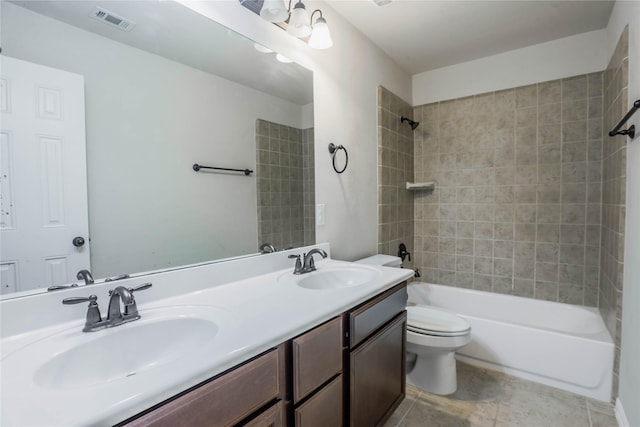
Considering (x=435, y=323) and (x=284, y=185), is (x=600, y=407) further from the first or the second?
(x=284, y=185)

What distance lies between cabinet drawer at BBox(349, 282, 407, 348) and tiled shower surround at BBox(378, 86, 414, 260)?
957 mm

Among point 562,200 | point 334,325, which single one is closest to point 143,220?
point 334,325

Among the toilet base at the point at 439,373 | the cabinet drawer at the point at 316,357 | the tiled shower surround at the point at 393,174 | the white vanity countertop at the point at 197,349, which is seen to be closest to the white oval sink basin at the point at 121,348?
the white vanity countertop at the point at 197,349

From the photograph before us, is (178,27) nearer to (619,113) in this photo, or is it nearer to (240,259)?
(240,259)

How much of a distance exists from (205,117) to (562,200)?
9.08 feet

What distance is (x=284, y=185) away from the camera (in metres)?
1.72

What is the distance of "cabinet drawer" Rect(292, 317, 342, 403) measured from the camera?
0.94m

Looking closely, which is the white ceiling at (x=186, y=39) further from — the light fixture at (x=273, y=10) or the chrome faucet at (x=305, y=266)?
the chrome faucet at (x=305, y=266)

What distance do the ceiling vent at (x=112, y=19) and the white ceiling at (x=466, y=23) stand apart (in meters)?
1.33

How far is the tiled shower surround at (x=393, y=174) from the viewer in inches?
99.1

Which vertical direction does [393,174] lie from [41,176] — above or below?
above

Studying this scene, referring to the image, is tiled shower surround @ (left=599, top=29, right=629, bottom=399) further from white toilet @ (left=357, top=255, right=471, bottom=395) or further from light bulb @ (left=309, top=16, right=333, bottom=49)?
light bulb @ (left=309, top=16, right=333, bottom=49)

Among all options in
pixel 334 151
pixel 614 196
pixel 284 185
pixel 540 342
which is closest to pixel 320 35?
pixel 334 151

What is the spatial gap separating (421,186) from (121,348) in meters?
2.65
